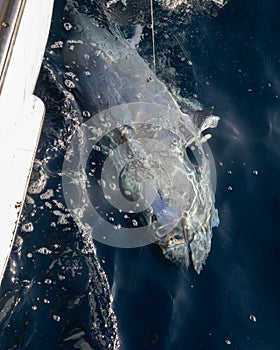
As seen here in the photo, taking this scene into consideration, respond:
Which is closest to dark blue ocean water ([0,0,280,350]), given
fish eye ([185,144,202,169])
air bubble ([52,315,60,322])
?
air bubble ([52,315,60,322])

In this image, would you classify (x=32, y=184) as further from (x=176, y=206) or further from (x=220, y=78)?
(x=220, y=78)

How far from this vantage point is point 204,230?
4.33 meters

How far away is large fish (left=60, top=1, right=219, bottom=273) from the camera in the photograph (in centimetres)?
425

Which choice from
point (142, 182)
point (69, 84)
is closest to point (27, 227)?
point (142, 182)

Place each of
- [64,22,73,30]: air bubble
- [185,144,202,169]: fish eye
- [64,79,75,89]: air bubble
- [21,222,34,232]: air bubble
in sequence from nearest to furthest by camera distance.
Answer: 1. [21,222,34,232]: air bubble
2. [185,144,202,169]: fish eye
3. [64,79,75,89]: air bubble
4. [64,22,73,30]: air bubble

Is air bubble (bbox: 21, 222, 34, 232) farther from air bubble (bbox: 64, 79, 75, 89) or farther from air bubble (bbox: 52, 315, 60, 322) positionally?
air bubble (bbox: 64, 79, 75, 89)

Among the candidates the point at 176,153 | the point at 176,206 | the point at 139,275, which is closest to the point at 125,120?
the point at 176,153

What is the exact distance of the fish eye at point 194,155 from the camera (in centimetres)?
462

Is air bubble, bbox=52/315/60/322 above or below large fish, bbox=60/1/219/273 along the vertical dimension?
below

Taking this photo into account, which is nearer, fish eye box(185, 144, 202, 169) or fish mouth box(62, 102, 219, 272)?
fish mouth box(62, 102, 219, 272)

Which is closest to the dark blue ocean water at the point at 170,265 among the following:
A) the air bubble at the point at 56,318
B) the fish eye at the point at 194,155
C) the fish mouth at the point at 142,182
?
the air bubble at the point at 56,318

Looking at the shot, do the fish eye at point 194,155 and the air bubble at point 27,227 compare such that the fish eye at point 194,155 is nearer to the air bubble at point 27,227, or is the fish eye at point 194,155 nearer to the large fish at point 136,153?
the large fish at point 136,153

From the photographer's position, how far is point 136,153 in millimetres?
4434

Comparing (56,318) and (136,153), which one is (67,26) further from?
(56,318)
